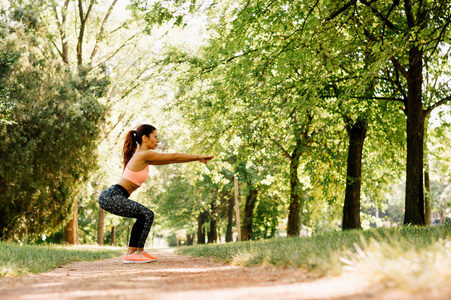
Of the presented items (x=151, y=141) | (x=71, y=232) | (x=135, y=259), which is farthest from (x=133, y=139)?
(x=71, y=232)

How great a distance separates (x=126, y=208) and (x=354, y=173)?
928 cm

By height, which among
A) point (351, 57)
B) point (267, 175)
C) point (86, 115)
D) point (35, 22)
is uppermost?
point (35, 22)

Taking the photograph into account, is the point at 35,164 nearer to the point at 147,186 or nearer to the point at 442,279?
the point at 147,186

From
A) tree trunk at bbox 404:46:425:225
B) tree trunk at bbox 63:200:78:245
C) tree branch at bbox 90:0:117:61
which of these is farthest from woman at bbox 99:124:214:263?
tree branch at bbox 90:0:117:61

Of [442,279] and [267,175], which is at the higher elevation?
[267,175]

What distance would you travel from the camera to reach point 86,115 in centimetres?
1588

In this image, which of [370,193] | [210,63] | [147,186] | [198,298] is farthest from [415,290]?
[147,186]

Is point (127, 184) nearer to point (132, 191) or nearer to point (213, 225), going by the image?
point (132, 191)

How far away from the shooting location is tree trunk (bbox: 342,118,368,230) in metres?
13.2

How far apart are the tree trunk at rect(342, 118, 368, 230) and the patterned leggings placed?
8660 millimetres

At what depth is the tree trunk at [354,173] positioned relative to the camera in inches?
519

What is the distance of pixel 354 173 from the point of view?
43.3ft

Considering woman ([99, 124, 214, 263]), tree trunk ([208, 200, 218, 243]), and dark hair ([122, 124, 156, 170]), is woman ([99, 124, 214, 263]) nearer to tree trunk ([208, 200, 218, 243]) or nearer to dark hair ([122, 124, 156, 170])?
dark hair ([122, 124, 156, 170])

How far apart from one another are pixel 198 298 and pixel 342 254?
1.75 m
